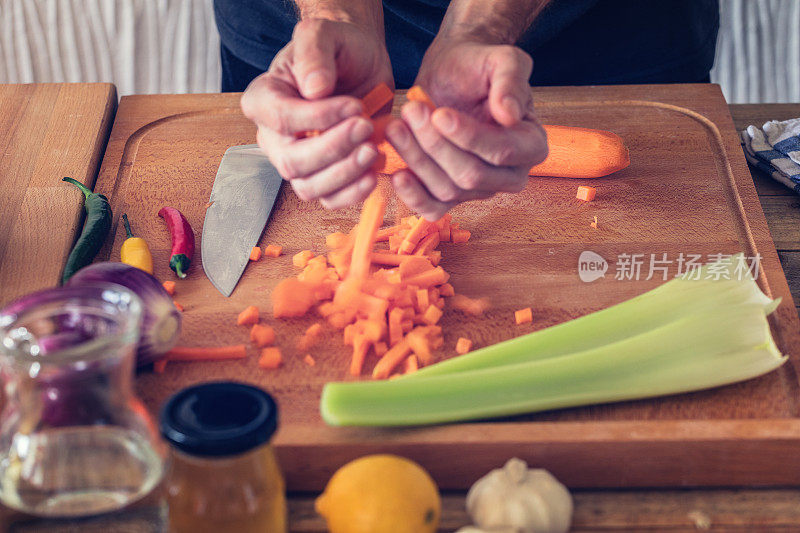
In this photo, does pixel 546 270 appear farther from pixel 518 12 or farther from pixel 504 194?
pixel 518 12

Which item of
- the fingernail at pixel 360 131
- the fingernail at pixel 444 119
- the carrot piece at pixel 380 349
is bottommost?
the carrot piece at pixel 380 349

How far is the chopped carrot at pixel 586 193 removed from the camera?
6.96 ft

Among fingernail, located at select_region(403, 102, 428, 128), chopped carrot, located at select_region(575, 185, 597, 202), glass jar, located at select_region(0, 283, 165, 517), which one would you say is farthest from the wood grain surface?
chopped carrot, located at select_region(575, 185, 597, 202)

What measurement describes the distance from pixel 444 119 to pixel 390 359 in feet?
1.52

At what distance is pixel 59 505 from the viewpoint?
1180mm

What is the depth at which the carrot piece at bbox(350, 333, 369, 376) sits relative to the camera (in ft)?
5.33

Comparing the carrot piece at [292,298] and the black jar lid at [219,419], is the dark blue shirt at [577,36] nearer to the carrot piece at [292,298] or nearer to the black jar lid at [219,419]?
the carrot piece at [292,298]

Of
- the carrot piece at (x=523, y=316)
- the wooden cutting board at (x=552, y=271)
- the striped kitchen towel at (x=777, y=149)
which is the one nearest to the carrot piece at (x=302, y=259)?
the wooden cutting board at (x=552, y=271)

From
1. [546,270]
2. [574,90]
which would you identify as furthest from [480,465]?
[574,90]

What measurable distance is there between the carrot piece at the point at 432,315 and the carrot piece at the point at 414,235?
0.70ft

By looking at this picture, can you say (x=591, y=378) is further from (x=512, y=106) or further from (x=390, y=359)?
(x=512, y=106)

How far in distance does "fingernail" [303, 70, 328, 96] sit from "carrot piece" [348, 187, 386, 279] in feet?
1.13

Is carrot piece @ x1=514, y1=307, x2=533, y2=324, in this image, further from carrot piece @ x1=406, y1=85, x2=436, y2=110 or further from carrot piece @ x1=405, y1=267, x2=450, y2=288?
carrot piece @ x1=406, y1=85, x2=436, y2=110

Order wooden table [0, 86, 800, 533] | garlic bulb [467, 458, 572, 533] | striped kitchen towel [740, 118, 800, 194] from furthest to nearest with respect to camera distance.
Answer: striped kitchen towel [740, 118, 800, 194], wooden table [0, 86, 800, 533], garlic bulb [467, 458, 572, 533]
